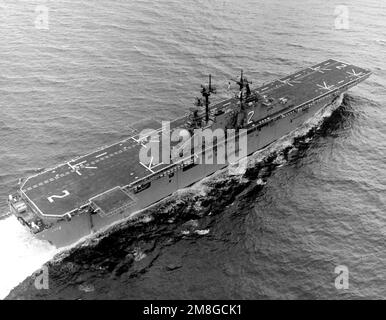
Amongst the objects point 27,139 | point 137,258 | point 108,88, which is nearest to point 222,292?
point 137,258

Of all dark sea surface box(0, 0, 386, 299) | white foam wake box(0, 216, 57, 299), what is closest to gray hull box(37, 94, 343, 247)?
dark sea surface box(0, 0, 386, 299)

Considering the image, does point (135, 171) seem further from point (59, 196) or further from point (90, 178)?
point (59, 196)

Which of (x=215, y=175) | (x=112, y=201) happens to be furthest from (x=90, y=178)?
(x=215, y=175)

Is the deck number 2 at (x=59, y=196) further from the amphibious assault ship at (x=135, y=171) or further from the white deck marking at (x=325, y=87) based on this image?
the white deck marking at (x=325, y=87)

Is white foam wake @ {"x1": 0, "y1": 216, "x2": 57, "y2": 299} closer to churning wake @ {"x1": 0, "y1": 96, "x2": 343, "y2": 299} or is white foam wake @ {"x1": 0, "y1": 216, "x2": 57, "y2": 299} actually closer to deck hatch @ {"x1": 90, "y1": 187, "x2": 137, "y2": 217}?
churning wake @ {"x1": 0, "y1": 96, "x2": 343, "y2": 299}
